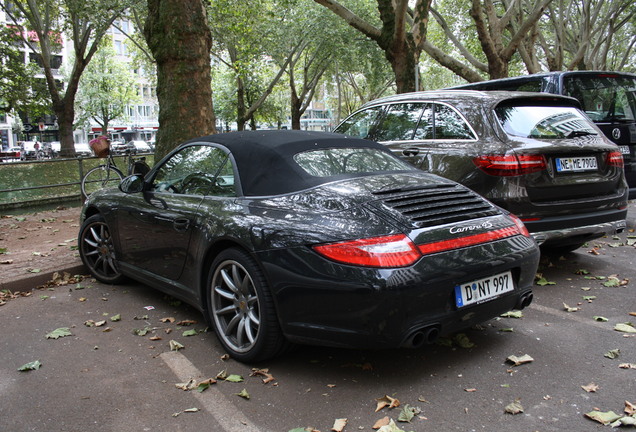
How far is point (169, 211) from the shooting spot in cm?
433

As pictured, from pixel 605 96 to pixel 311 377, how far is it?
5.84 meters

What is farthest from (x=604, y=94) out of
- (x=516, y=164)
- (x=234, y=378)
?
(x=234, y=378)

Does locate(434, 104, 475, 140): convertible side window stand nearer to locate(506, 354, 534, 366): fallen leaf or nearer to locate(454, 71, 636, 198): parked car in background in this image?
locate(454, 71, 636, 198): parked car in background

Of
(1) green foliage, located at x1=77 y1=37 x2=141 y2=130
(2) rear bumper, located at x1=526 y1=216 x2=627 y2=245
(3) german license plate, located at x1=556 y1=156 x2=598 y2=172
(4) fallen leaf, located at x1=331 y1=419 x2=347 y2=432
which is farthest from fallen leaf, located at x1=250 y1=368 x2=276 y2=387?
(1) green foliage, located at x1=77 y1=37 x2=141 y2=130

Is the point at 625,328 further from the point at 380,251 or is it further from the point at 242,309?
the point at 242,309

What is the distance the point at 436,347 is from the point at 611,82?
5.21m

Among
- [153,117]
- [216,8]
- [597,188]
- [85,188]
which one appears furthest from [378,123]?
[153,117]

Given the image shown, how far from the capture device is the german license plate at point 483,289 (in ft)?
10.4

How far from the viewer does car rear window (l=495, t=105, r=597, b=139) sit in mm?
5008

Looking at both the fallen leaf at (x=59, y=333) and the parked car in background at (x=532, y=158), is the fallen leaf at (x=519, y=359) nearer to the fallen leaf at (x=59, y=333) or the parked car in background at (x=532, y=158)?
the parked car in background at (x=532, y=158)

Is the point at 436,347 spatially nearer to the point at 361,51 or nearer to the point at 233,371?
the point at 233,371

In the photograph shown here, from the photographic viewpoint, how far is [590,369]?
3.33 m

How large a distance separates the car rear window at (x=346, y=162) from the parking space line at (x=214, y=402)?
1.47 m

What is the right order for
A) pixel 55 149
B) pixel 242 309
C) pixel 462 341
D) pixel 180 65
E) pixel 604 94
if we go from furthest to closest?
1. pixel 55 149
2. pixel 180 65
3. pixel 604 94
4. pixel 462 341
5. pixel 242 309
